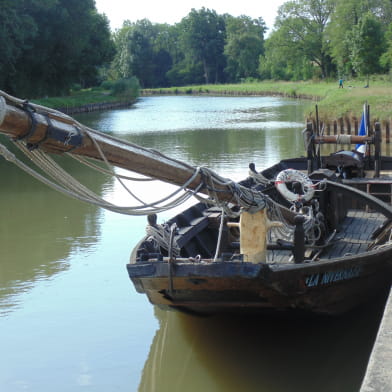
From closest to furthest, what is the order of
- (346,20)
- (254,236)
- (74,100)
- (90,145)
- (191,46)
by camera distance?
(90,145) → (254,236) → (74,100) → (346,20) → (191,46)

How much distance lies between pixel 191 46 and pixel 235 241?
110 m

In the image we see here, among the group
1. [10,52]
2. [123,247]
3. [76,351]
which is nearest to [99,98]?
[10,52]

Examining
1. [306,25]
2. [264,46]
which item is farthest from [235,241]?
[264,46]

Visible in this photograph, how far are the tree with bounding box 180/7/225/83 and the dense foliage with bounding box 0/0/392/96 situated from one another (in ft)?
0.61

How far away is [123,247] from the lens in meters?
12.7

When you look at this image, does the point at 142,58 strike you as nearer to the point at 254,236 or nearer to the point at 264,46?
the point at 264,46

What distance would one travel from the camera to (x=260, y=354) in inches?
312

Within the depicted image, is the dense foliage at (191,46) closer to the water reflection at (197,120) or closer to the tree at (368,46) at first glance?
the tree at (368,46)

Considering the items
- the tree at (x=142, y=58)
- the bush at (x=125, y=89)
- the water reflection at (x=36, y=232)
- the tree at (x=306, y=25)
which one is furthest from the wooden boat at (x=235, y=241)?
the tree at (x=142, y=58)

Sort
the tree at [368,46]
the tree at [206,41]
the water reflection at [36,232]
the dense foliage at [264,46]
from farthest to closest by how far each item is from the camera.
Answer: the tree at [206,41] < the dense foliage at [264,46] < the tree at [368,46] < the water reflection at [36,232]

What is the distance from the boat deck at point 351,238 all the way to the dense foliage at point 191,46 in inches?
1345

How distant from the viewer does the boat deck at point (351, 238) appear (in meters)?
9.26

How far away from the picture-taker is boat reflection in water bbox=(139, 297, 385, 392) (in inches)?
293

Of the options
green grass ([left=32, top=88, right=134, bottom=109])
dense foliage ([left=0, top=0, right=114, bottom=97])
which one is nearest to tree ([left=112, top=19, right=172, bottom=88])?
green grass ([left=32, top=88, right=134, bottom=109])
